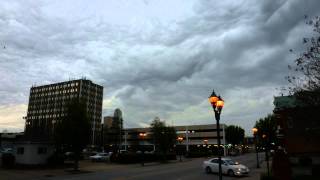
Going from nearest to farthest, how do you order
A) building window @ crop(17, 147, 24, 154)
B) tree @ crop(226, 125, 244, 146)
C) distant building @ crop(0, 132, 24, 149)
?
building window @ crop(17, 147, 24, 154) < distant building @ crop(0, 132, 24, 149) < tree @ crop(226, 125, 244, 146)

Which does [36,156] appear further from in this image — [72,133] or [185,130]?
[185,130]

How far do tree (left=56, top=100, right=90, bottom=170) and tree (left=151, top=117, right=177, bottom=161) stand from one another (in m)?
22.6

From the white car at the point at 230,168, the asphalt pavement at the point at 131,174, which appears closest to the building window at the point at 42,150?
the asphalt pavement at the point at 131,174

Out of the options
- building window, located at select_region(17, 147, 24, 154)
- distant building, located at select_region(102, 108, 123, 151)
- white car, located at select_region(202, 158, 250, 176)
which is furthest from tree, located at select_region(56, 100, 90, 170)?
Result: distant building, located at select_region(102, 108, 123, 151)

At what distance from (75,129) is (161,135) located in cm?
2524

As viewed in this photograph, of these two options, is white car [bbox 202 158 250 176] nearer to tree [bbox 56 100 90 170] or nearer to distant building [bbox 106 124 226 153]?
tree [bbox 56 100 90 170]

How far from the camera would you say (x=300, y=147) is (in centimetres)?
5700

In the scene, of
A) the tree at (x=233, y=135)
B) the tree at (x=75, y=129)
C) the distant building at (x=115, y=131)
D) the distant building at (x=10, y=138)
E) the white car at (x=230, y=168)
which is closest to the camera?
the white car at (x=230, y=168)

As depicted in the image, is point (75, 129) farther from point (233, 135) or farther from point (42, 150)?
point (233, 135)

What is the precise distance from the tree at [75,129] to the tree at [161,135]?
74.3 feet

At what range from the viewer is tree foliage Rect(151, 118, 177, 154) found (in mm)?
69188

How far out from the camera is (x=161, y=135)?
6931 centimetres

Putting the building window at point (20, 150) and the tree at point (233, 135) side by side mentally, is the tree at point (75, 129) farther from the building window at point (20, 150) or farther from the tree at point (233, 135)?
the tree at point (233, 135)

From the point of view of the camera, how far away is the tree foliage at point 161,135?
227 feet
